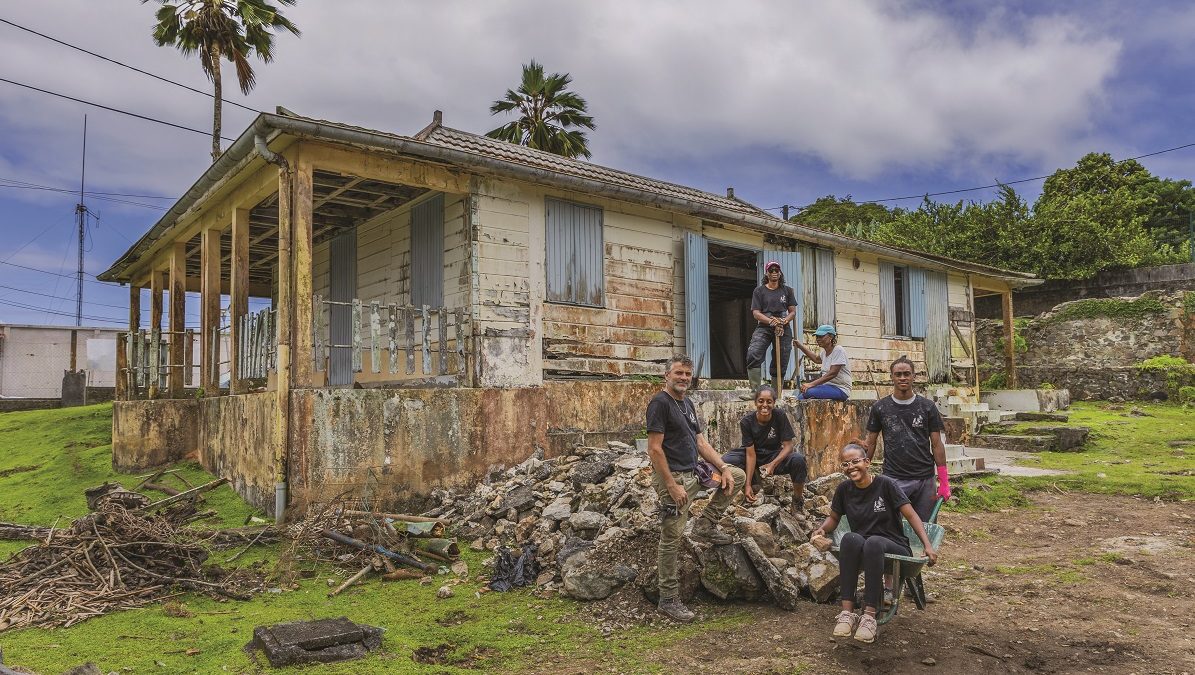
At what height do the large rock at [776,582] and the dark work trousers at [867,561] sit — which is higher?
the dark work trousers at [867,561]

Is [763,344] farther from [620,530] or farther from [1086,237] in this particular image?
[1086,237]

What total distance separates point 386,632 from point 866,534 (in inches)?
121

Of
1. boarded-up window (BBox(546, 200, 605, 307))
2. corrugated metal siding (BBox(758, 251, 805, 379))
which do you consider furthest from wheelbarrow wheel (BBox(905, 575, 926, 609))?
corrugated metal siding (BBox(758, 251, 805, 379))

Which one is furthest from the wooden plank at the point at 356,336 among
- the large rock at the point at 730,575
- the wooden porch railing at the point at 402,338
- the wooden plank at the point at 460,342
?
the large rock at the point at 730,575

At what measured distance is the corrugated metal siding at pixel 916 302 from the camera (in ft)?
49.3

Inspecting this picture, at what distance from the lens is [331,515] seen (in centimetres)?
709

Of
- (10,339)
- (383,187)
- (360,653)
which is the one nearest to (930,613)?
(360,653)

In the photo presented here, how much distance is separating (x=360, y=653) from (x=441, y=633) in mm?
609

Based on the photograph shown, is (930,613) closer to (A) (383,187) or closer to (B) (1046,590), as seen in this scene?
(B) (1046,590)

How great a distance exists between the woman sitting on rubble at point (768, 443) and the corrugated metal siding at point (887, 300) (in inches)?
345

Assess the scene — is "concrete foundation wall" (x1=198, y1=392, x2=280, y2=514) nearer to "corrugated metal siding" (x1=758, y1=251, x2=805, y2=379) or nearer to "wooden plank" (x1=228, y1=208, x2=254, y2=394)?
"wooden plank" (x1=228, y1=208, x2=254, y2=394)

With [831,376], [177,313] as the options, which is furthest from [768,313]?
[177,313]

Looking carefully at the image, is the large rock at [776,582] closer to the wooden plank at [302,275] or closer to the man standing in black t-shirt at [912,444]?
the man standing in black t-shirt at [912,444]

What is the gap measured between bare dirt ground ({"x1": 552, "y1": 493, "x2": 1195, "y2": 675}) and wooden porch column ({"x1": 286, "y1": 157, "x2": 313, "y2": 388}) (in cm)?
435
